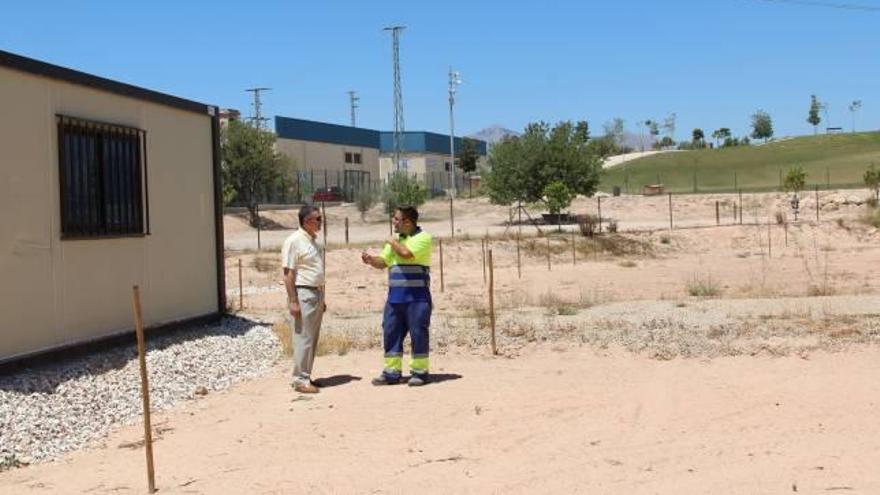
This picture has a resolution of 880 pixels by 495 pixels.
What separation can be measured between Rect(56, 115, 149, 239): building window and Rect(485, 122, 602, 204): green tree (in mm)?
38241

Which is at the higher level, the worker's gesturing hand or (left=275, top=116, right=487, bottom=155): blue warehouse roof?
(left=275, top=116, right=487, bottom=155): blue warehouse roof

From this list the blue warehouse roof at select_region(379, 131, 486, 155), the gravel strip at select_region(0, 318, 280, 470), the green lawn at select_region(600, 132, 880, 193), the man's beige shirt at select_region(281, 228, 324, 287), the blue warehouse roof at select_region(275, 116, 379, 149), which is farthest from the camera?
the blue warehouse roof at select_region(379, 131, 486, 155)

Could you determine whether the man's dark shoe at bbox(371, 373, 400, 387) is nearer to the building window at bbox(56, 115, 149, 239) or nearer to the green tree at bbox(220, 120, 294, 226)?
the building window at bbox(56, 115, 149, 239)

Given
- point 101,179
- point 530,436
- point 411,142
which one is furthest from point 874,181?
point 530,436

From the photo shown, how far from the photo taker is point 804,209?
5603 centimetres

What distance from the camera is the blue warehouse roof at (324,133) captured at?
7275 cm

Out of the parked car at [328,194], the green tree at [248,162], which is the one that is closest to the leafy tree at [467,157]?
the parked car at [328,194]

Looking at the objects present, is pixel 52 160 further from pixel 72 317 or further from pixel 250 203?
pixel 250 203

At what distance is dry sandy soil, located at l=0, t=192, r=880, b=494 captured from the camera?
260 inches

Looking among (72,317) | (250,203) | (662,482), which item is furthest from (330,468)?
(250,203)

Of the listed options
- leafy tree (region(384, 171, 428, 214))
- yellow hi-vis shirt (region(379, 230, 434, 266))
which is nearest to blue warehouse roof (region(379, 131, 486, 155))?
leafy tree (region(384, 171, 428, 214))

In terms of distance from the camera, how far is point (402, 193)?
53.9 m

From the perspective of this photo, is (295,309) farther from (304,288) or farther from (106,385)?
(106,385)

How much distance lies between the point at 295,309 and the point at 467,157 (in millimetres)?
89598
